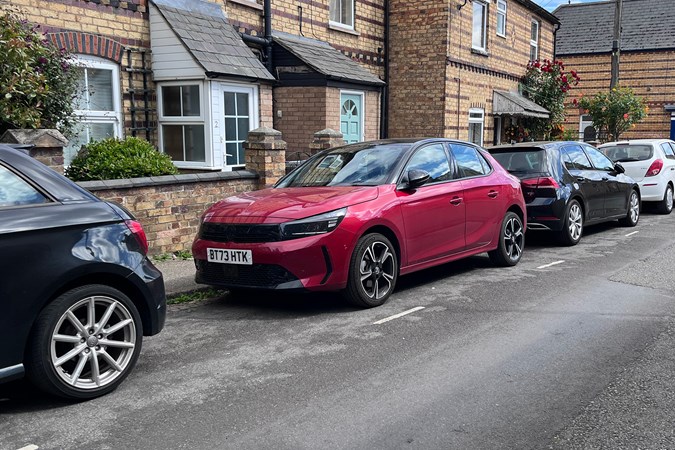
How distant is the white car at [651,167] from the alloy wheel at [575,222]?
15.0ft

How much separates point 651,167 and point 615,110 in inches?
409

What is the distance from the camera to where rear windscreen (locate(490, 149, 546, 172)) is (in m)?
10.3

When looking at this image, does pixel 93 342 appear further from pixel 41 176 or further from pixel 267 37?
pixel 267 37

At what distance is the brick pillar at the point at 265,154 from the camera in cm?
997

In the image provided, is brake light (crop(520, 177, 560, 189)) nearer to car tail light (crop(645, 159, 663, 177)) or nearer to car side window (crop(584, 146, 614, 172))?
car side window (crop(584, 146, 614, 172))

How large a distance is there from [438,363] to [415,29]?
1443 cm

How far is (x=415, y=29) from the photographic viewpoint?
17.8 meters

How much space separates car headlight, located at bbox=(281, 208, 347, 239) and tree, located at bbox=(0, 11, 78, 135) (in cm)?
353

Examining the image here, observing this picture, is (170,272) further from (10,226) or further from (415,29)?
(415,29)

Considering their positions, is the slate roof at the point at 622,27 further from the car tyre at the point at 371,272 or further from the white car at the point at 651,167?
the car tyre at the point at 371,272

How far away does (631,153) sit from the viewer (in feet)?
47.8

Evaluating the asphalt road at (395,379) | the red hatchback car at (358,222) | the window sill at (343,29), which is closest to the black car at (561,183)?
the red hatchback car at (358,222)

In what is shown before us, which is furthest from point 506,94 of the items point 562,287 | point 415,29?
point 562,287

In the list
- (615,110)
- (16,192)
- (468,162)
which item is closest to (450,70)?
(615,110)
